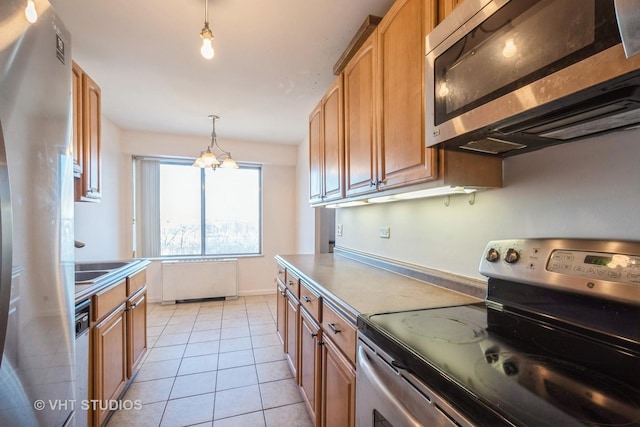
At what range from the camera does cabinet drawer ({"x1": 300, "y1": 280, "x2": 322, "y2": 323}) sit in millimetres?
1485

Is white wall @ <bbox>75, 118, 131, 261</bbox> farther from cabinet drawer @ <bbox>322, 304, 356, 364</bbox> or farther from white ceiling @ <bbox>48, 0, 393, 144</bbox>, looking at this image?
cabinet drawer @ <bbox>322, 304, 356, 364</bbox>

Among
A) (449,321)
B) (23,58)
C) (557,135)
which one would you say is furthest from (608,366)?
(23,58)

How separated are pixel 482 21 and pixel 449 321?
952mm

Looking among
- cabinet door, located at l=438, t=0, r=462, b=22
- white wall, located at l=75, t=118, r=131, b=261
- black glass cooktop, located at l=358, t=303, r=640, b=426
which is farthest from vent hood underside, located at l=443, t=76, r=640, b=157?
white wall, located at l=75, t=118, r=131, b=261

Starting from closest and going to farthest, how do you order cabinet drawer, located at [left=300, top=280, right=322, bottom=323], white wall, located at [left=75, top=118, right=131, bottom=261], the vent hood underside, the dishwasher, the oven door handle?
the vent hood underside
the oven door handle
the dishwasher
cabinet drawer, located at [left=300, top=280, right=322, bottom=323]
white wall, located at [left=75, top=118, right=131, bottom=261]

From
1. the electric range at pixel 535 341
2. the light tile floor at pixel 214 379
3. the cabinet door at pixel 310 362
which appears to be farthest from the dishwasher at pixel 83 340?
the electric range at pixel 535 341

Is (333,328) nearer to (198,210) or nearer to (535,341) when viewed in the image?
(535,341)

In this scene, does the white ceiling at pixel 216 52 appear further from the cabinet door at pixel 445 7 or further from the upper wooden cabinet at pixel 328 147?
the cabinet door at pixel 445 7

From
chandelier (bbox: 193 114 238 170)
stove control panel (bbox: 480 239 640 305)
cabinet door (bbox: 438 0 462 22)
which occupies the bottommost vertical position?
stove control panel (bbox: 480 239 640 305)

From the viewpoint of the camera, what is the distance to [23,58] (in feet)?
2.30

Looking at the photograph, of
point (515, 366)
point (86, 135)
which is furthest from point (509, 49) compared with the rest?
point (86, 135)

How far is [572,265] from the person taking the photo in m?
0.83

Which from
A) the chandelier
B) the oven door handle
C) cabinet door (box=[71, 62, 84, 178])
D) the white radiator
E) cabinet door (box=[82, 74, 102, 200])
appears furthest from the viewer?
the white radiator

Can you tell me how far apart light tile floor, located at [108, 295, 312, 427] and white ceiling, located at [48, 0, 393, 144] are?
2.44m
